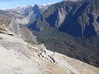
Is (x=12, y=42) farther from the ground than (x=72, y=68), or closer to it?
farther from the ground

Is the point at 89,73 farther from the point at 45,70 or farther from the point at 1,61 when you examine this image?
the point at 1,61

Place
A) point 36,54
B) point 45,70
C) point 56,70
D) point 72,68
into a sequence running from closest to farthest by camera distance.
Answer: point 45,70 < point 56,70 < point 36,54 < point 72,68

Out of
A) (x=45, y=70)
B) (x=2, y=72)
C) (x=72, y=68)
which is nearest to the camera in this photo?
(x=2, y=72)

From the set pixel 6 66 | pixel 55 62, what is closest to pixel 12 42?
pixel 55 62

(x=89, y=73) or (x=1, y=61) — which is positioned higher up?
(x=1, y=61)

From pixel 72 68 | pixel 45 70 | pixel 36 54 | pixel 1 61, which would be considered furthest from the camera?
pixel 72 68

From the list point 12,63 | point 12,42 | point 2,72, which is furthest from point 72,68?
point 2,72

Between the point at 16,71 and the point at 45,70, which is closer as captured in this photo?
the point at 16,71

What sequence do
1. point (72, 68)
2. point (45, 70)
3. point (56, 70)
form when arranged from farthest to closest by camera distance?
point (72, 68)
point (56, 70)
point (45, 70)

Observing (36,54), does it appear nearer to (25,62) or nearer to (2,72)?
(25,62)
